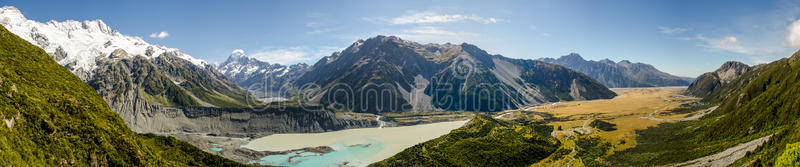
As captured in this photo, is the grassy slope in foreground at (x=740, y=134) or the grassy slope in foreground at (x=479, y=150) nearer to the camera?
the grassy slope in foreground at (x=740, y=134)

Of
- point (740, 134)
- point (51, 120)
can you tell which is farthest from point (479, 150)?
point (51, 120)

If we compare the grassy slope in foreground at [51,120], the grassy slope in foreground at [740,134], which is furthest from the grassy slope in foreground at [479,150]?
the grassy slope in foreground at [51,120]

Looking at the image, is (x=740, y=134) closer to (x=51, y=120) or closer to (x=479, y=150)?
(x=479, y=150)

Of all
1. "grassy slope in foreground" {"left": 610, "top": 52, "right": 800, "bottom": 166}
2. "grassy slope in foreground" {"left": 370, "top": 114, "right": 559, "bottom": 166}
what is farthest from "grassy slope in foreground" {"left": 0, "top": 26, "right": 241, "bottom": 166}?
"grassy slope in foreground" {"left": 610, "top": 52, "right": 800, "bottom": 166}

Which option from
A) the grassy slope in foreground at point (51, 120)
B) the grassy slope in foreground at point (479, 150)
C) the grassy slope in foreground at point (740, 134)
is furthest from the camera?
the grassy slope in foreground at point (479, 150)

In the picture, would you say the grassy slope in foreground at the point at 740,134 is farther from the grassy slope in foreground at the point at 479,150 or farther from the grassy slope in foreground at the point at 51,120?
the grassy slope in foreground at the point at 51,120
